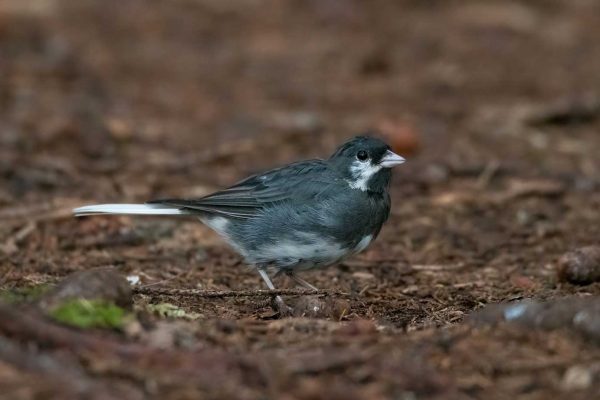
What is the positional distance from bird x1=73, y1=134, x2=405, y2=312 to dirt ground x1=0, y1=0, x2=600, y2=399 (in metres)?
0.32

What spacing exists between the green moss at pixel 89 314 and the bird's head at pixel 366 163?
1.95 m

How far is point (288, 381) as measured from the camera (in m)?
3.20

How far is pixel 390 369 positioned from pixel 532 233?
3292mm

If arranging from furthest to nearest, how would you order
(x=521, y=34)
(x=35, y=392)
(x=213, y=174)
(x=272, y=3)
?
(x=272, y=3), (x=521, y=34), (x=213, y=174), (x=35, y=392)

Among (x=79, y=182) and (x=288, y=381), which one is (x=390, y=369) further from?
(x=79, y=182)

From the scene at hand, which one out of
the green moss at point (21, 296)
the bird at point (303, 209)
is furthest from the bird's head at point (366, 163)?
the green moss at point (21, 296)

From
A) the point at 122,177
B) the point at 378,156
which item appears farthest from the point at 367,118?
the point at 378,156

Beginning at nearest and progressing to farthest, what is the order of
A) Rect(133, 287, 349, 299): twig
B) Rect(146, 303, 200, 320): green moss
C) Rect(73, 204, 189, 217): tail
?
Rect(146, 303, 200, 320): green moss < Rect(133, 287, 349, 299): twig < Rect(73, 204, 189, 217): tail

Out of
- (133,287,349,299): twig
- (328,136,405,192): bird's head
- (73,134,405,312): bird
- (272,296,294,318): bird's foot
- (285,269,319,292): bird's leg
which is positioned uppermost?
(328,136,405,192): bird's head

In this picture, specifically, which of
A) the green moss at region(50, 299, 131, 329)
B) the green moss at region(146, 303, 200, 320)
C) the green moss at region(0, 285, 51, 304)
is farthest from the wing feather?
the green moss at region(50, 299, 131, 329)

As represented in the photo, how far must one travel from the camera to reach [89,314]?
3506 millimetres

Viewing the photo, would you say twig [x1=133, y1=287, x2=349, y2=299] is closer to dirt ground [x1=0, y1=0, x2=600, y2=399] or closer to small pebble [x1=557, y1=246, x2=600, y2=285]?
dirt ground [x1=0, y1=0, x2=600, y2=399]

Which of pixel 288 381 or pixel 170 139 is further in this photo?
pixel 170 139

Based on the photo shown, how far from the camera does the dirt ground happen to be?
10.9ft
